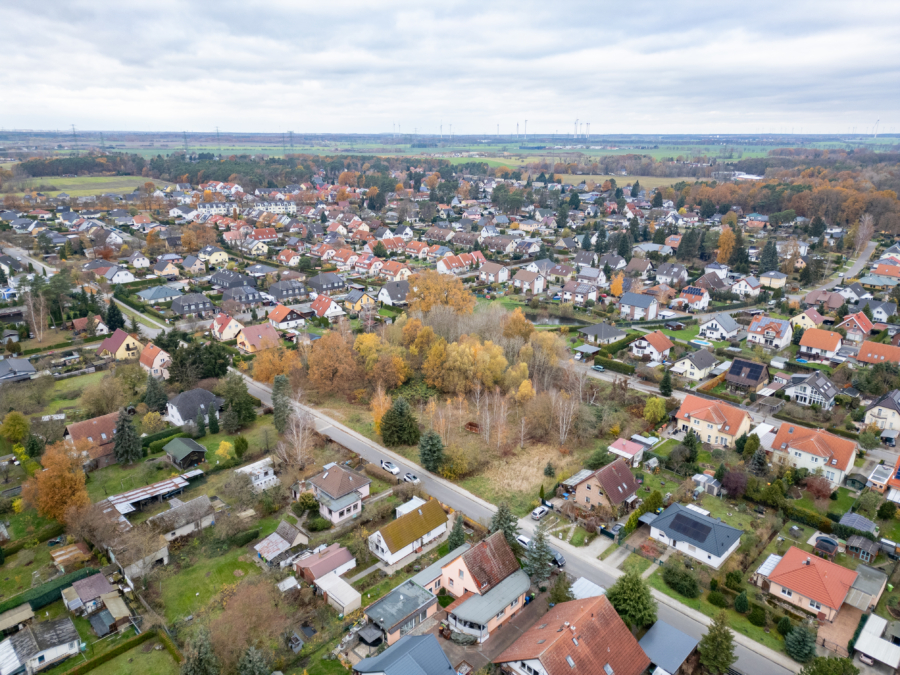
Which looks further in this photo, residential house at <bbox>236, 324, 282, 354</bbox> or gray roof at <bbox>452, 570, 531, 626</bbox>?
residential house at <bbox>236, 324, 282, 354</bbox>

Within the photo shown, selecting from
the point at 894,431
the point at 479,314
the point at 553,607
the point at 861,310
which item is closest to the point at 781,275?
the point at 861,310

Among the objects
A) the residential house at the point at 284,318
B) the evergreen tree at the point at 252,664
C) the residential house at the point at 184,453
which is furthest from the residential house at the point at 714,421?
the residential house at the point at 284,318

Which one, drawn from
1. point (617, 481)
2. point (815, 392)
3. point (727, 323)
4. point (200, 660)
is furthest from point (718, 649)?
point (727, 323)

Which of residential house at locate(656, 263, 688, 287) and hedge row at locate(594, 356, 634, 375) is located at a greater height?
residential house at locate(656, 263, 688, 287)

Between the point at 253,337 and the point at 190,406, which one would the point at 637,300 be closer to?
the point at 253,337

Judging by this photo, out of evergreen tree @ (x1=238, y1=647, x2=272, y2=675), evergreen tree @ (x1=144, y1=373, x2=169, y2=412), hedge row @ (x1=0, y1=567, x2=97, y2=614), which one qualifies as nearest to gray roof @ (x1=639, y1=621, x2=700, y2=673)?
evergreen tree @ (x1=238, y1=647, x2=272, y2=675)

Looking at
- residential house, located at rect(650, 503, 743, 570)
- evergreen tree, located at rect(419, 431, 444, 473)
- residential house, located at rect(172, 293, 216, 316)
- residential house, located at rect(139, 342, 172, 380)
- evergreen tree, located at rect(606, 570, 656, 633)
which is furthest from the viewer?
residential house, located at rect(172, 293, 216, 316)

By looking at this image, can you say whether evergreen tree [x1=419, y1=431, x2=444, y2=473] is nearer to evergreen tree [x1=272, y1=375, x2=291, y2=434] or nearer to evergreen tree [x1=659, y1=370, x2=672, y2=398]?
evergreen tree [x1=272, y1=375, x2=291, y2=434]
